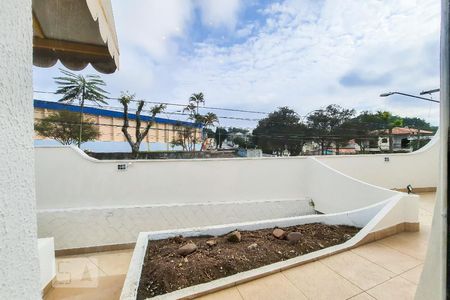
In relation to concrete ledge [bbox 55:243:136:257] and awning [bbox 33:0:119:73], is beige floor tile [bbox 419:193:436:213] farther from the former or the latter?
concrete ledge [bbox 55:243:136:257]

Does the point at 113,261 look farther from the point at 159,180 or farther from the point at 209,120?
the point at 209,120

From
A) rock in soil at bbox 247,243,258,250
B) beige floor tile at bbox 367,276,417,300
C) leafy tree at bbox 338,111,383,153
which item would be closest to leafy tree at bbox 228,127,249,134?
leafy tree at bbox 338,111,383,153

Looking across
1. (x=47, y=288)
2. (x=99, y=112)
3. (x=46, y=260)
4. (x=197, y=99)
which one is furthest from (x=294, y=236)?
(x=197, y=99)

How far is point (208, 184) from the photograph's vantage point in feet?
18.8

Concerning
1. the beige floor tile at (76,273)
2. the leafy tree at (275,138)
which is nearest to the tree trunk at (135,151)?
the beige floor tile at (76,273)

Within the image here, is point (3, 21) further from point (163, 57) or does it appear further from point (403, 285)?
point (163, 57)

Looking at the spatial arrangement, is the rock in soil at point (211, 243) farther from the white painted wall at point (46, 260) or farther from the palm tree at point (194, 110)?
the palm tree at point (194, 110)

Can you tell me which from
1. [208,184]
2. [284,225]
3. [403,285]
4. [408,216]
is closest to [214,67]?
[208,184]

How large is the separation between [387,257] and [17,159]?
3.41 metres

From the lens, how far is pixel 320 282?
208cm

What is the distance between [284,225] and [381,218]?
1.35 m

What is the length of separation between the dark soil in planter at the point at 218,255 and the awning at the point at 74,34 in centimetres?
229

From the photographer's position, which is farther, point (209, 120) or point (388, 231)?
point (209, 120)

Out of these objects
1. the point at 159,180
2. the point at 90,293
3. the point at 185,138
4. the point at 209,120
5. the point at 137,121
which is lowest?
the point at 90,293
